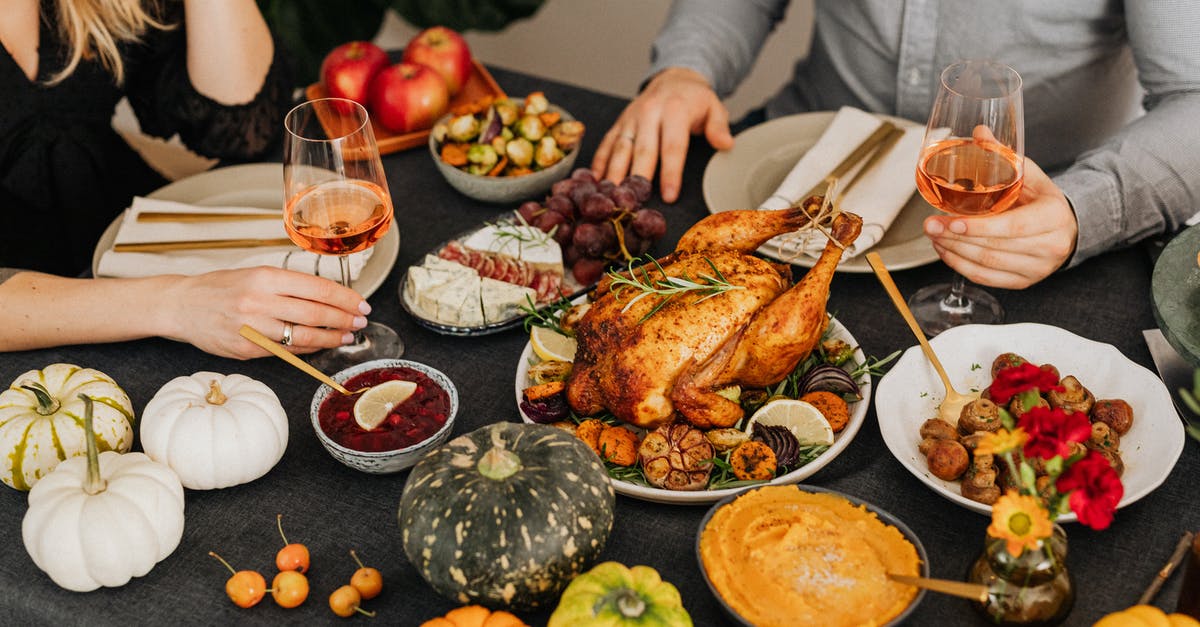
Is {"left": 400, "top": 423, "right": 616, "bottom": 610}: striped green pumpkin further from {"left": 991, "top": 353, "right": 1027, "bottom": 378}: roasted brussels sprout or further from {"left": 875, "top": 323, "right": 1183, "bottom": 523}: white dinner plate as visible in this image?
{"left": 991, "top": 353, "right": 1027, "bottom": 378}: roasted brussels sprout

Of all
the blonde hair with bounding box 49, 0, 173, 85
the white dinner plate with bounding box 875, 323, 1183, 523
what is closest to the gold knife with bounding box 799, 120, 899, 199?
the white dinner plate with bounding box 875, 323, 1183, 523

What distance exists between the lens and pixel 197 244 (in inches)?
68.9

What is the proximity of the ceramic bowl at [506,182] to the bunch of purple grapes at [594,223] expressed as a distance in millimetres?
82

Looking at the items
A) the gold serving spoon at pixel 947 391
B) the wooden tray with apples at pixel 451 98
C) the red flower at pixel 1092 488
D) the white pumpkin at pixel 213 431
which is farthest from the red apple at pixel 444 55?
the red flower at pixel 1092 488

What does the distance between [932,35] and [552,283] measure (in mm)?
1139

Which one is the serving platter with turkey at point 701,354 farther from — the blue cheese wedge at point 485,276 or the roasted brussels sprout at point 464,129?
the roasted brussels sprout at point 464,129

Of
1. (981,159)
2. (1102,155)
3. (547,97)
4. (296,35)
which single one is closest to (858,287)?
(981,159)

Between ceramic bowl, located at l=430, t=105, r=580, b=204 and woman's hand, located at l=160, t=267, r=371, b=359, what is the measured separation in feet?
1.48

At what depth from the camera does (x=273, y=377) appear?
1.57m

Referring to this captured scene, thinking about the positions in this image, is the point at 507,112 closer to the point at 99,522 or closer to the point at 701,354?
the point at 701,354

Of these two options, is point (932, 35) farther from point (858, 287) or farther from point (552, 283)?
point (552, 283)

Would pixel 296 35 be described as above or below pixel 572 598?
below

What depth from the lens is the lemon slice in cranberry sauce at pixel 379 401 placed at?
1368 mm

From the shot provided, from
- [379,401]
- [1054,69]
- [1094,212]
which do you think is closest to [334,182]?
[379,401]
